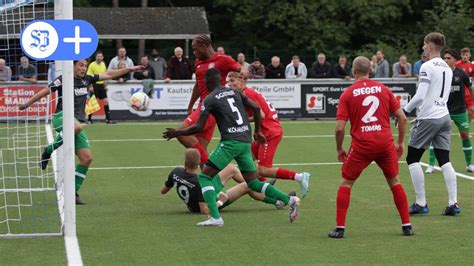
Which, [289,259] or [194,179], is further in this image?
[194,179]

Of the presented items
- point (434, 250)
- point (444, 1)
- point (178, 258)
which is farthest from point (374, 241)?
point (444, 1)

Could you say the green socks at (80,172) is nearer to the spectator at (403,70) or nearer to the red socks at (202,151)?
the red socks at (202,151)

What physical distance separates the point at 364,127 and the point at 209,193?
195cm

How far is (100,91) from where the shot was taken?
92.6ft

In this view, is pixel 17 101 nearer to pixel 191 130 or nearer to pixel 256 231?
pixel 191 130

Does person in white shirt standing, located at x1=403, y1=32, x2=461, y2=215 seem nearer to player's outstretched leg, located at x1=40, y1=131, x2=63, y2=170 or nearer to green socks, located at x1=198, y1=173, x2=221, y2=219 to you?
green socks, located at x1=198, y1=173, x2=221, y2=219

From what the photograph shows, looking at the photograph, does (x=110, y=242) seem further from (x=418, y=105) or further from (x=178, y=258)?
(x=418, y=105)

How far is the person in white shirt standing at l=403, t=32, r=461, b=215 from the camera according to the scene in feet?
40.5

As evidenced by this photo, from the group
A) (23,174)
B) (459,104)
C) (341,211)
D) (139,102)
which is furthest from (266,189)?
(23,174)

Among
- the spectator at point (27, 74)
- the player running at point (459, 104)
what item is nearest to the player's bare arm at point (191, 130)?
the spectator at point (27, 74)

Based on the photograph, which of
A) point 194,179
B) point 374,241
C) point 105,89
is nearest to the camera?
point 374,241

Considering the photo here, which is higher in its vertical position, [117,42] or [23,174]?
[117,42]

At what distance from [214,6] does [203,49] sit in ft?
113

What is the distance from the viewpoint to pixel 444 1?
1763 inches
